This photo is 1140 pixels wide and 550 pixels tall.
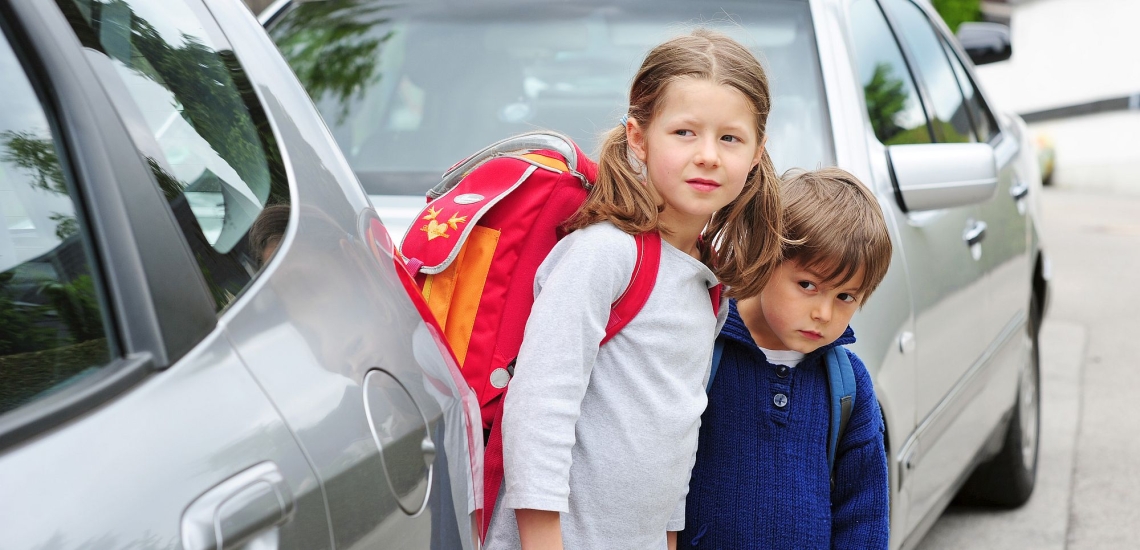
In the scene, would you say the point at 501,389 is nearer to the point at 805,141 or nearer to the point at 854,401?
the point at 854,401

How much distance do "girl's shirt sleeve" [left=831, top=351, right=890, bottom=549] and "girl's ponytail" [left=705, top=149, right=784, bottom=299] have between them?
34 centimetres

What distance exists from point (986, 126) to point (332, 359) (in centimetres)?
377

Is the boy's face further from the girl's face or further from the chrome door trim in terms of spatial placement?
the chrome door trim

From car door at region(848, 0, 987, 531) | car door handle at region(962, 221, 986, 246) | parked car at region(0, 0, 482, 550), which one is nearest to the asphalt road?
car door at region(848, 0, 987, 531)

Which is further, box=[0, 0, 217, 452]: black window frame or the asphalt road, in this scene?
the asphalt road

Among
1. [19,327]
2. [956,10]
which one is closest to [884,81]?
[19,327]

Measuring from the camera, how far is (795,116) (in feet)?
9.13

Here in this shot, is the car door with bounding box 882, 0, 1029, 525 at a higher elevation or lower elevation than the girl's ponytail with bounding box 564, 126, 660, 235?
lower

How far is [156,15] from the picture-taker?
4.24 feet

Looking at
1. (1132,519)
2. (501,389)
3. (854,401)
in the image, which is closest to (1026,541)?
(1132,519)

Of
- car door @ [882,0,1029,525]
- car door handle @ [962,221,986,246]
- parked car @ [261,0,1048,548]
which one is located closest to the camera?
parked car @ [261,0,1048,548]

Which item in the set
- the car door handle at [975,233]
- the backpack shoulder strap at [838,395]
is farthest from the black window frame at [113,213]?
the car door handle at [975,233]

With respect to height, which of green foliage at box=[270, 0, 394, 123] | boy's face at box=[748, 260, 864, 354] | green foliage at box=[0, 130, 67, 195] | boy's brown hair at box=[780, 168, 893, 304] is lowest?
boy's face at box=[748, 260, 864, 354]

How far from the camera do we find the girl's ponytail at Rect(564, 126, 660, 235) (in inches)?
64.1
